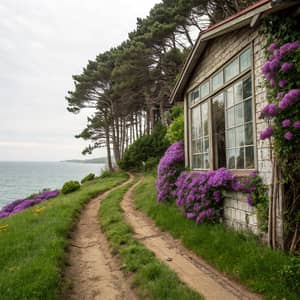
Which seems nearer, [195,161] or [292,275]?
[292,275]

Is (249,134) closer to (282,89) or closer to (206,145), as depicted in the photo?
(282,89)

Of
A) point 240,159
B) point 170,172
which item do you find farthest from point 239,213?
point 170,172

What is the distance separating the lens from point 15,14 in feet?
45.8

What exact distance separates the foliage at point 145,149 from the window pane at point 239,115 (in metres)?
17.7

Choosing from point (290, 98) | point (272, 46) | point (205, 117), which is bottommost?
point (290, 98)

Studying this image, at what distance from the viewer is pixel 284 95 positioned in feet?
12.7

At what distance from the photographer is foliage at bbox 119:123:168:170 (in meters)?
24.0

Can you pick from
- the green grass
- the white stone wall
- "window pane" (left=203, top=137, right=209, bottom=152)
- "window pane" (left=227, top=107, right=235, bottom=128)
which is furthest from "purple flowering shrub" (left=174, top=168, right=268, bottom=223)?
the green grass

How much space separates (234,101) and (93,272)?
4.53m

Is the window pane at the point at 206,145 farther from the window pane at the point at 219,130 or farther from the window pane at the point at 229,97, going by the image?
the window pane at the point at 229,97

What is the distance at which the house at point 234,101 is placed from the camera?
15.1 feet

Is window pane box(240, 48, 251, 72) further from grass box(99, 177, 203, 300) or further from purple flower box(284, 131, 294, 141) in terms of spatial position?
grass box(99, 177, 203, 300)

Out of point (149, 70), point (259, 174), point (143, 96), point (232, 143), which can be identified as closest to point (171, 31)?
point (149, 70)

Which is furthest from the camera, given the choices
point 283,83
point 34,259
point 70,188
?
point 70,188
